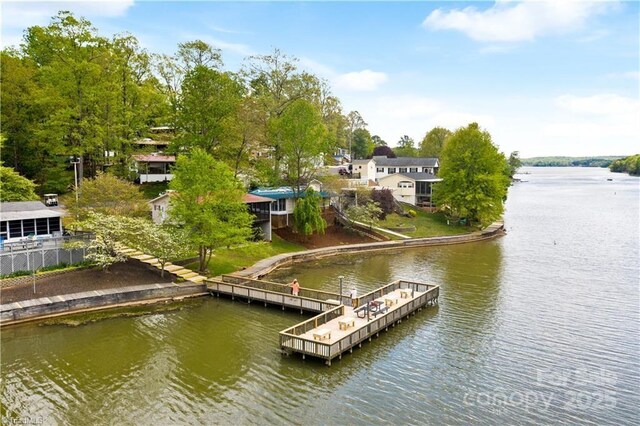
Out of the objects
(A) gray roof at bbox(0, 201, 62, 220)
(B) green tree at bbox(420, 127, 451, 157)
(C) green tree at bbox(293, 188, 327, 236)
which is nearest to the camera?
(A) gray roof at bbox(0, 201, 62, 220)

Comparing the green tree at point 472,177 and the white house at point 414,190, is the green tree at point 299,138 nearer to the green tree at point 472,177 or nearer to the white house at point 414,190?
the green tree at point 472,177

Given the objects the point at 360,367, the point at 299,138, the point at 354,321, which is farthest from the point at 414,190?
the point at 360,367

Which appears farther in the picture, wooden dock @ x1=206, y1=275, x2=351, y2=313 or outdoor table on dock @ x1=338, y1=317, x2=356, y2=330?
wooden dock @ x1=206, y1=275, x2=351, y2=313

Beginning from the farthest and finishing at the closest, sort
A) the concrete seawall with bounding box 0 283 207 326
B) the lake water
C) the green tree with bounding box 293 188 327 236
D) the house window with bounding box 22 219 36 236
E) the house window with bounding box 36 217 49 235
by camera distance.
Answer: the green tree with bounding box 293 188 327 236
the house window with bounding box 36 217 49 235
the house window with bounding box 22 219 36 236
the concrete seawall with bounding box 0 283 207 326
the lake water

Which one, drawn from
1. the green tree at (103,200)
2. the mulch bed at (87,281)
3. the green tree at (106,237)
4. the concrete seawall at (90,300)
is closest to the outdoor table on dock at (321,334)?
the concrete seawall at (90,300)

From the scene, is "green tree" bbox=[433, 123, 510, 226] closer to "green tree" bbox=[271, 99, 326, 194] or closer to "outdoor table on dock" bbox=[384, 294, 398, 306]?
"green tree" bbox=[271, 99, 326, 194]

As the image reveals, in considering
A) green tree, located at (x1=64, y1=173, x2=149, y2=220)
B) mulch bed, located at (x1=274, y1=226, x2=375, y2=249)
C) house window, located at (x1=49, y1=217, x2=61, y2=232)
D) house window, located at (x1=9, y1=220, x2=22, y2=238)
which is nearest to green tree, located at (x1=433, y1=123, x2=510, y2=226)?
mulch bed, located at (x1=274, y1=226, x2=375, y2=249)

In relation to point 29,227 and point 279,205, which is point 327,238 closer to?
point 279,205

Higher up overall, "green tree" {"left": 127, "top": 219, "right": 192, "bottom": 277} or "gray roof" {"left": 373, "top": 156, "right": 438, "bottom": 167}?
"gray roof" {"left": 373, "top": 156, "right": 438, "bottom": 167}
